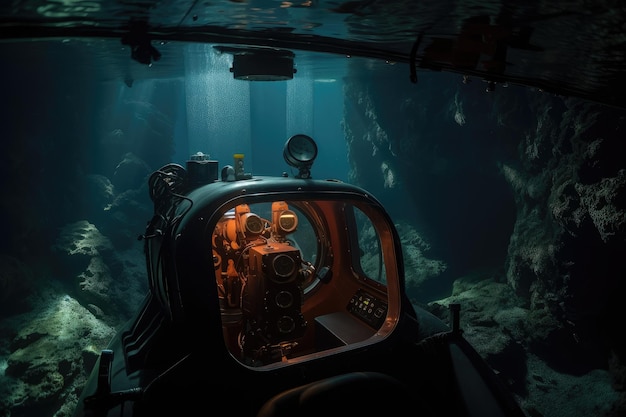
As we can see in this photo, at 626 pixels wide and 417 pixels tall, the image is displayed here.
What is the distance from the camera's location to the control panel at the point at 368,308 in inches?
175

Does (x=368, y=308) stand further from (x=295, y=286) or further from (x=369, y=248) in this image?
(x=369, y=248)

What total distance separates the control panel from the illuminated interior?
11 millimetres

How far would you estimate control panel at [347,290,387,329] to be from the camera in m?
4.44

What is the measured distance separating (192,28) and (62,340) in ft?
35.4

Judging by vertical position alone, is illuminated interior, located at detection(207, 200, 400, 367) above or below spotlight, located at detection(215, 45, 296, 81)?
below

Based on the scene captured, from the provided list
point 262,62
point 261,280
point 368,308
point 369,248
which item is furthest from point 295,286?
point 369,248

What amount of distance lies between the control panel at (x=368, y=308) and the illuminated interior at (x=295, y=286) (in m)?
0.01

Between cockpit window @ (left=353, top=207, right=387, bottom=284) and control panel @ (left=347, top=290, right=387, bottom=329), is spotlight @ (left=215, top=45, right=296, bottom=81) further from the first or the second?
cockpit window @ (left=353, top=207, right=387, bottom=284)

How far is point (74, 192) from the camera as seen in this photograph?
17062 mm

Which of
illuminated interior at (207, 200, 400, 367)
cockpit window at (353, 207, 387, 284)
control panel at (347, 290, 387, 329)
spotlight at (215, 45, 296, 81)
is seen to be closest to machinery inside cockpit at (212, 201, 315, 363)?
illuminated interior at (207, 200, 400, 367)

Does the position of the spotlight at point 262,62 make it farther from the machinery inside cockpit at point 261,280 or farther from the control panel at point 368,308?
the control panel at point 368,308

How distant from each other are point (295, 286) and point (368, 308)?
102cm

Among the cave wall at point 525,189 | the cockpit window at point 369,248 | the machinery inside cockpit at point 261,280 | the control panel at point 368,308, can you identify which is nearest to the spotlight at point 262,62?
the machinery inside cockpit at point 261,280

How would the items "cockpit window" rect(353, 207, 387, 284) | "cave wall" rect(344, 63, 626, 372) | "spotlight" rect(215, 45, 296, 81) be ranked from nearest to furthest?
"spotlight" rect(215, 45, 296, 81)
"cave wall" rect(344, 63, 626, 372)
"cockpit window" rect(353, 207, 387, 284)
